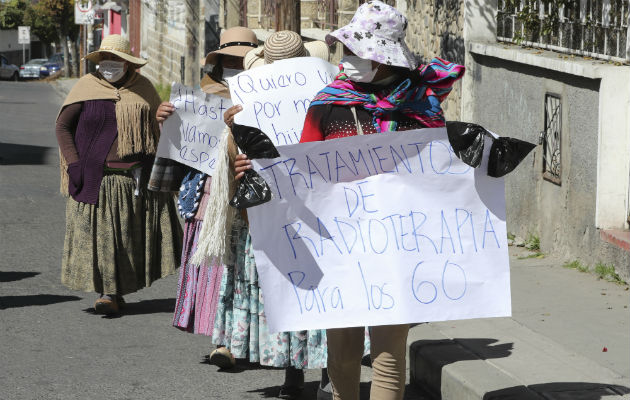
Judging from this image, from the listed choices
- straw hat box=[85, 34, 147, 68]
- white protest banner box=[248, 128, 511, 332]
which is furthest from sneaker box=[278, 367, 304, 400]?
straw hat box=[85, 34, 147, 68]

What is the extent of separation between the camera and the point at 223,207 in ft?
17.5

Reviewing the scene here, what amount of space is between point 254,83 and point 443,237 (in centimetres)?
136

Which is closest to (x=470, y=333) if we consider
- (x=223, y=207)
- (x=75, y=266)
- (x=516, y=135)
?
(x=223, y=207)

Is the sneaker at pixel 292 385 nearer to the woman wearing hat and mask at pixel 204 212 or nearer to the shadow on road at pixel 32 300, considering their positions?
→ the woman wearing hat and mask at pixel 204 212

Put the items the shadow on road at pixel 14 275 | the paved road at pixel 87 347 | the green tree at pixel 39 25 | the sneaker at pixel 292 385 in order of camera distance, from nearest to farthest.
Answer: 1. the sneaker at pixel 292 385
2. the paved road at pixel 87 347
3. the shadow on road at pixel 14 275
4. the green tree at pixel 39 25

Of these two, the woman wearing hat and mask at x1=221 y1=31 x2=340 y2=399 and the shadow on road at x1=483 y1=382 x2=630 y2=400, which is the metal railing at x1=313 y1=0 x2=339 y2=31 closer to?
the woman wearing hat and mask at x1=221 y1=31 x2=340 y2=399

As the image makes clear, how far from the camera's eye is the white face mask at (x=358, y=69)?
14.5 ft

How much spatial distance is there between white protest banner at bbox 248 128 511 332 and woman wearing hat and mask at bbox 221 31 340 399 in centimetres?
130

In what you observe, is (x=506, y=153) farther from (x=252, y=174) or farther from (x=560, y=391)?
(x=560, y=391)

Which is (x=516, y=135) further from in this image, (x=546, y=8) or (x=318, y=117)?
(x=318, y=117)

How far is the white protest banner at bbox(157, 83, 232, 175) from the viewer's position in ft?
20.3

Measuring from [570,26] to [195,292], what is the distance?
445cm

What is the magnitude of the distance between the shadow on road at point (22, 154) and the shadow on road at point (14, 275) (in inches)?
333

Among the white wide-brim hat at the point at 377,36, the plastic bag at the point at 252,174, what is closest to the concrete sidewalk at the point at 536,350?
the plastic bag at the point at 252,174
